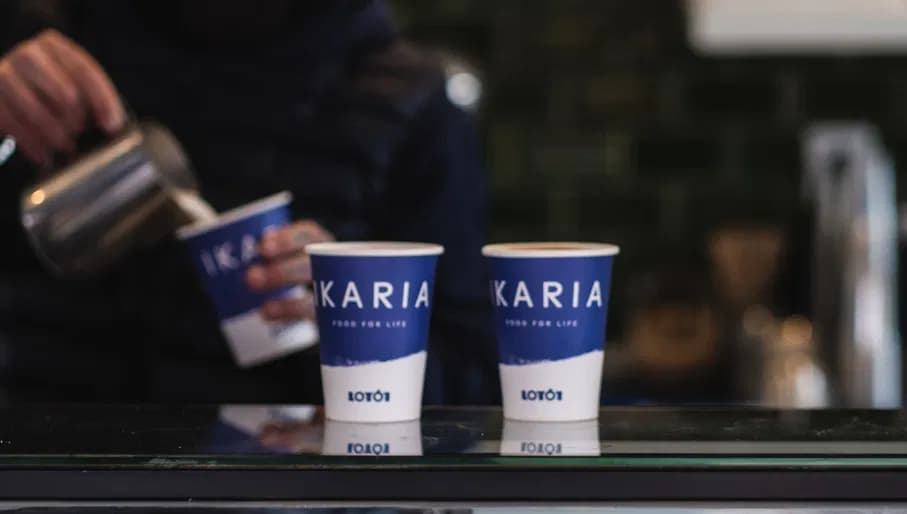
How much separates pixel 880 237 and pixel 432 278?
161 cm

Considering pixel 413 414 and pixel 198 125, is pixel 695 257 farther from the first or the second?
pixel 413 414

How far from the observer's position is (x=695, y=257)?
3166 millimetres

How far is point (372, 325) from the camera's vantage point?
1.01 meters

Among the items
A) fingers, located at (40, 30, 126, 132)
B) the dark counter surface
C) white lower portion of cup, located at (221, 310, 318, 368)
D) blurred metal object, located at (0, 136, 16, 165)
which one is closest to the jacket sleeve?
white lower portion of cup, located at (221, 310, 318, 368)

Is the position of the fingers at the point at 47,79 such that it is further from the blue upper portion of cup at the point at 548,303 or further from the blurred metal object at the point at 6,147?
the blue upper portion of cup at the point at 548,303

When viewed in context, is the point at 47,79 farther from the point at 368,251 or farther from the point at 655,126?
the point at 655,126

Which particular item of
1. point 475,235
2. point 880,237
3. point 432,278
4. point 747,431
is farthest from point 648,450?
point 880,237

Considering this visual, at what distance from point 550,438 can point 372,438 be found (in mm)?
116

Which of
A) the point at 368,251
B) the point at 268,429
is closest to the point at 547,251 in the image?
the point at 368,251

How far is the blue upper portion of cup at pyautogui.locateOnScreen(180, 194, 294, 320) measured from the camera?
4.28 ft

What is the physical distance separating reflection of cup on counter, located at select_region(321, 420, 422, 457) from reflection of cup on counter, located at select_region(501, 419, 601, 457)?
6cm

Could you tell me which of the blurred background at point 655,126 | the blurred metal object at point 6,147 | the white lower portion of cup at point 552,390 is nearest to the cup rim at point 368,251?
the white lower portion of cup at point 552,390

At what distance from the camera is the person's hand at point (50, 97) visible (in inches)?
54.9

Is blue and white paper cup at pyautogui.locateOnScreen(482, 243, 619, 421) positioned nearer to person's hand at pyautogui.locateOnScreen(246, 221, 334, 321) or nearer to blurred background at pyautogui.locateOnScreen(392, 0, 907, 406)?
person's hand at pyautogui.locateOnScreen(246, 221, 334, 321)
